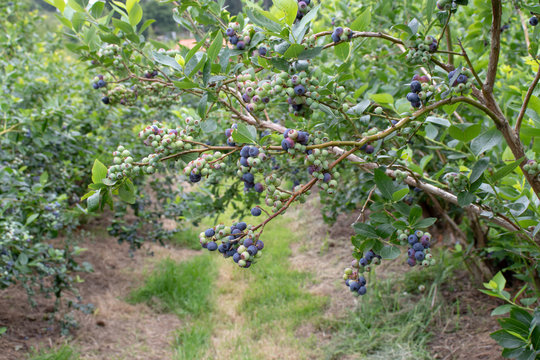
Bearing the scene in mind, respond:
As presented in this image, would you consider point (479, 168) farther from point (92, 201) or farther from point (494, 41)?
point (92, 201)

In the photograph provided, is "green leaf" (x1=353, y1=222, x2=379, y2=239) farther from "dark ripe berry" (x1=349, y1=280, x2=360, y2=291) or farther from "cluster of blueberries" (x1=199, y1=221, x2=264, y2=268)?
"cluster of blueberries" (x1=199, y1=221, x2=264, y2=268)

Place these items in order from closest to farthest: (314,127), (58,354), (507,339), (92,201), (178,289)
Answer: (92,201)
(314,127)
(507,339)
(58,354)
(178,289)

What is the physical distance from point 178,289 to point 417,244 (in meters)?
3.22

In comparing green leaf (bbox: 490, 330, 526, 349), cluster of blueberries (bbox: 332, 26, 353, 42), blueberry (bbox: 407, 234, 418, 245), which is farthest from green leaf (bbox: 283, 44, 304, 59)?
green leaf (bbox: 490, 330, 526, 349)

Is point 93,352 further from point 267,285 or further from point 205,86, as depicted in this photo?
point 205,86

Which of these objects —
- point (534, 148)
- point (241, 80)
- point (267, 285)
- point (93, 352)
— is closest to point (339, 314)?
point (267, 285)

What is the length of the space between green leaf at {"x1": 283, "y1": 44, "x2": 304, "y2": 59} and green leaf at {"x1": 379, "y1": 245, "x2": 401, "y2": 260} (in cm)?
61

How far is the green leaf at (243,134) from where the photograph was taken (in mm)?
1051

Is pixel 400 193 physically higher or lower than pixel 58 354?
higher

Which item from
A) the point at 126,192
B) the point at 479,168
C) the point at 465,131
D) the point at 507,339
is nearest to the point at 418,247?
the point at 479,168

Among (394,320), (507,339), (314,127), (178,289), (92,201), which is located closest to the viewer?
(92,201)

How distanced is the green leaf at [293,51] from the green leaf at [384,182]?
0.40 metres

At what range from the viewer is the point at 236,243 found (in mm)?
1121

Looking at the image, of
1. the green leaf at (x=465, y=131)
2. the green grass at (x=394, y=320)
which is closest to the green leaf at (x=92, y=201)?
the green leaf at (x=465, y=131)
